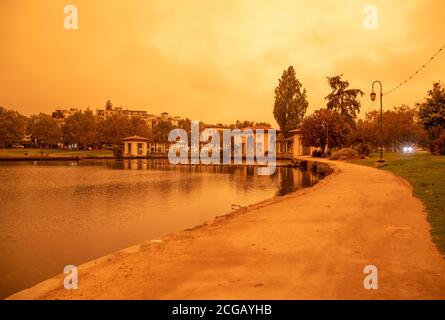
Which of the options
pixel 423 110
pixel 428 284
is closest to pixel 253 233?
pixel 428 284

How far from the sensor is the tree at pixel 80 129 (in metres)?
112

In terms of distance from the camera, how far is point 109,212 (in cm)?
1841

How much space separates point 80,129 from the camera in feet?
367

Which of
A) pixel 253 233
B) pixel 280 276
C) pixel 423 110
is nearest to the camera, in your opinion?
pixel 280 276

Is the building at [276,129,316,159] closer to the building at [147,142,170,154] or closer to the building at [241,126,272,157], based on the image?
the building at [241,126,272,157]

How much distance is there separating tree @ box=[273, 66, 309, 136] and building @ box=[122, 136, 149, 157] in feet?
108

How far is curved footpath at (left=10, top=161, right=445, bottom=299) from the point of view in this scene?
17.9 ft

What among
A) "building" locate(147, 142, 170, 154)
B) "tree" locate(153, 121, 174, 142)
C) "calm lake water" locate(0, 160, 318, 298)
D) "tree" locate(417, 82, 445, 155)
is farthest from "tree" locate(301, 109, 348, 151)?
"tree" locate(153, 121, 174, 142)

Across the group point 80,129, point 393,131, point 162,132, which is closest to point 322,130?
point 393,131

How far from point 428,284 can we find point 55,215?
16.1m

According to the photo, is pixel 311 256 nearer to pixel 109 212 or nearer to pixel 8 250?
pixel 8 250

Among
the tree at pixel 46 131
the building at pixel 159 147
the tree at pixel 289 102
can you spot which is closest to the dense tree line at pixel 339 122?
the tree at pixel 289 102
